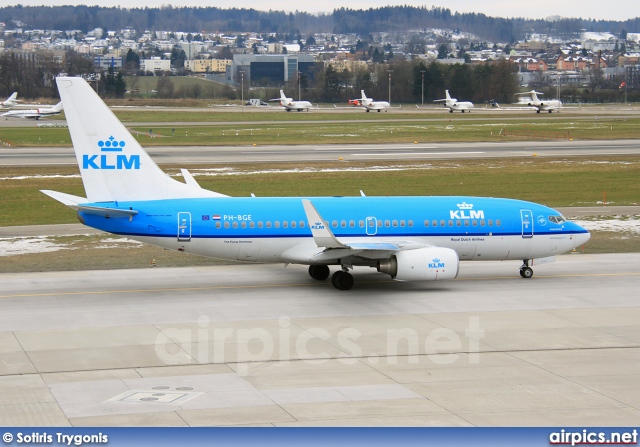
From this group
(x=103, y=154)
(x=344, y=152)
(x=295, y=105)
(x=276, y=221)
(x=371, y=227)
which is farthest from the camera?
(x=295, y=105)

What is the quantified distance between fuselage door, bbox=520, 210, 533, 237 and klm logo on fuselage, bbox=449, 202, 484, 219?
1.95 meters

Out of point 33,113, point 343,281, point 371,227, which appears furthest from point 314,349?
point 33,113

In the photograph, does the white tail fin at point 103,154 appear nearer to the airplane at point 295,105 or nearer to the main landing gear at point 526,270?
Result: the main landing gear at point 526,270

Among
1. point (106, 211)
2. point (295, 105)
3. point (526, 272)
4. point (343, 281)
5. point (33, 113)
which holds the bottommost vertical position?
point (526, 272)

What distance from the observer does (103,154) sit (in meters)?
36.0

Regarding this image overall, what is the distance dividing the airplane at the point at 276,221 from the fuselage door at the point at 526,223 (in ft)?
0.15

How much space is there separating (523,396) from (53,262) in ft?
84.0

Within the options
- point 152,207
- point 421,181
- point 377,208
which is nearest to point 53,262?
point 152,207

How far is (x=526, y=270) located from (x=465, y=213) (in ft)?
13.5

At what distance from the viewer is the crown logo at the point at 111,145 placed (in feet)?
118

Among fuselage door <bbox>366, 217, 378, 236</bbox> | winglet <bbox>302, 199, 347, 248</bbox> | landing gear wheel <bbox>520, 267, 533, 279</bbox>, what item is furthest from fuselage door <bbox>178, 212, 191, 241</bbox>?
landing gear wheel <bbox>520, 267, 533, 279</bbox>

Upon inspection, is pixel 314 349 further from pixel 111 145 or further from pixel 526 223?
pixel 526 223

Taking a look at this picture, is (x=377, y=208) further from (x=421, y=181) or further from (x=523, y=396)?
(x=421, y=181)

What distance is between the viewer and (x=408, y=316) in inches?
1275
